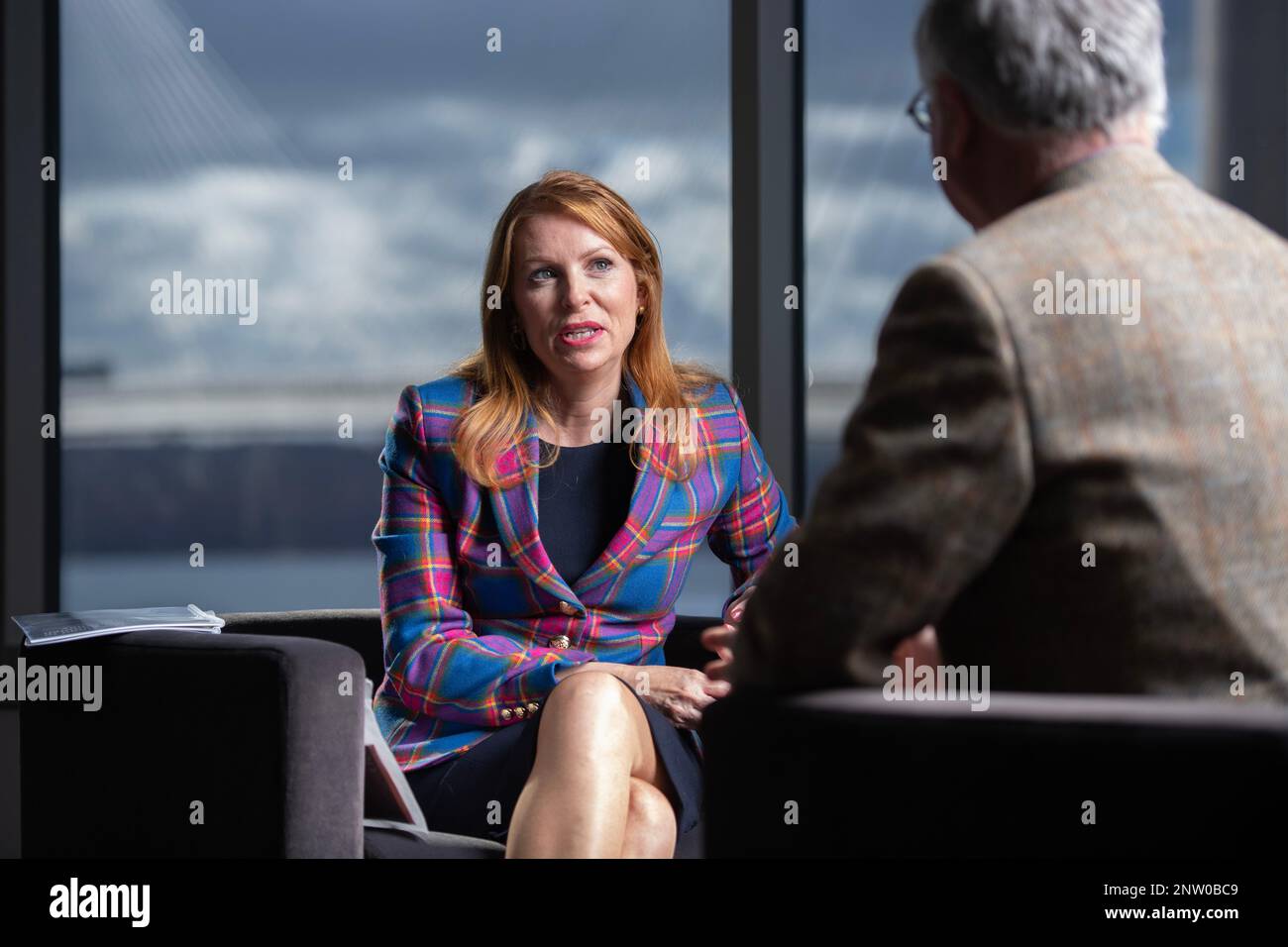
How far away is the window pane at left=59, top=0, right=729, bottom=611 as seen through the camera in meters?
3.18

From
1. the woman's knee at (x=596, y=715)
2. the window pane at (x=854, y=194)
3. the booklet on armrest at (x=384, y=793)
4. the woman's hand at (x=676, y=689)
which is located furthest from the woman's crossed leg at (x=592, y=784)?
the window pane at (x=854, y=194)

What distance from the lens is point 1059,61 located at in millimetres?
1146

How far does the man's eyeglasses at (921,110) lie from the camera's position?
127 cm

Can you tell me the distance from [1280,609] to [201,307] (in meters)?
2.44

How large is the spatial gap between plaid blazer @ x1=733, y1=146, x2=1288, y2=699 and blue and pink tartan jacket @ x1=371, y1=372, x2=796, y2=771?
93 cm

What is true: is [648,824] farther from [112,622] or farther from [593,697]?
[112,622]

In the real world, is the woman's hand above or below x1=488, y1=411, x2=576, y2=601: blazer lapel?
below

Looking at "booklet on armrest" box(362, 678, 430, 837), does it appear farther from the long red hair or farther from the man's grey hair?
the man's grey hair

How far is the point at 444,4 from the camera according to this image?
3240mm

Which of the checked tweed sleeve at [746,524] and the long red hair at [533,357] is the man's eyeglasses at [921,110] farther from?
the checked tweed sleeve at [746,524]

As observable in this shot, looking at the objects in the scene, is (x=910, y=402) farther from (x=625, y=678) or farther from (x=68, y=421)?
(x=68, y=421)

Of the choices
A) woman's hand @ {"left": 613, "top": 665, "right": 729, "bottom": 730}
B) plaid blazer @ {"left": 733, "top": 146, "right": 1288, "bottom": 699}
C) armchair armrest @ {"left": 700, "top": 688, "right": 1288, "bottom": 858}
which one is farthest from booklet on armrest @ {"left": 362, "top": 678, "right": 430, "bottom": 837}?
plaid blazer @ {"left": 733, "top": 146, "right": 1288, "bottom": 699}

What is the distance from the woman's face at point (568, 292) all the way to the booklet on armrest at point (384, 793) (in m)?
0.64
